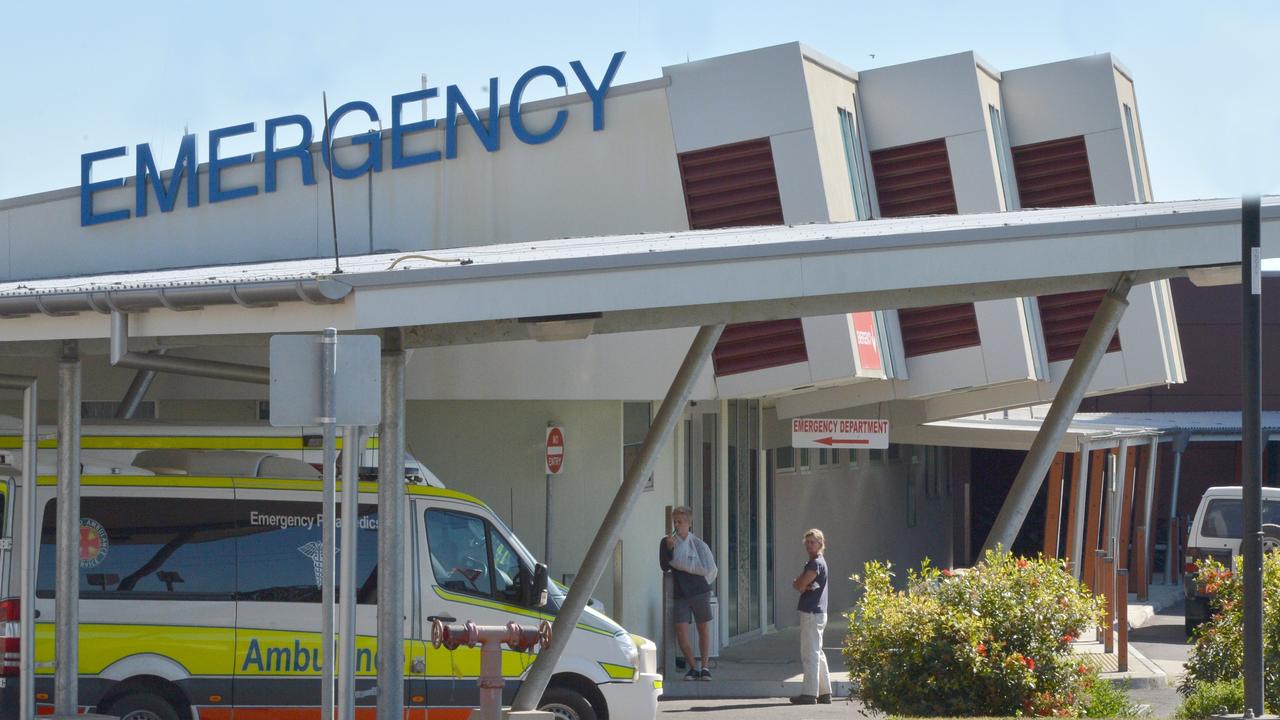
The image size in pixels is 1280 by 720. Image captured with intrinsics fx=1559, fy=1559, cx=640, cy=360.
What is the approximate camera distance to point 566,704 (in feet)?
36.8

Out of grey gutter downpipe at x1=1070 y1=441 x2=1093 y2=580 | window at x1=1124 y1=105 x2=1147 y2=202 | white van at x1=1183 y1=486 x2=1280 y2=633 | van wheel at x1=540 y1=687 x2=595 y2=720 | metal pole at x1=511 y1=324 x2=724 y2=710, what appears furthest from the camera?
grey gutter downpipe at x1=1070 y1=441 x2=1093 y2=580

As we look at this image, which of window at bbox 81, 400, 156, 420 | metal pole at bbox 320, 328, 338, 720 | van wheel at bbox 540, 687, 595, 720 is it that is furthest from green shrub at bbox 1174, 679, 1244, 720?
window at bbox 81, 400, 156, 420

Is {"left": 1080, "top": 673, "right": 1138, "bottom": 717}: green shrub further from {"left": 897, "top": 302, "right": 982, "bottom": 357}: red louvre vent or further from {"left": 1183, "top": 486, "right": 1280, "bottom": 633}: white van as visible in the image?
{"left": 1183, "top": 486, "right": 1280, "bottom": 633}: white van

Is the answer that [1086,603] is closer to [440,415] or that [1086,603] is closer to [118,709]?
[118,709]

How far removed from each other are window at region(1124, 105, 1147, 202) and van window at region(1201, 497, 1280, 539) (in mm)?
4040

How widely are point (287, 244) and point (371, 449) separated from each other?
24.5 ft

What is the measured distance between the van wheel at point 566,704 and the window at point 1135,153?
12.0m

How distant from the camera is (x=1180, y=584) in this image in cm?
2859

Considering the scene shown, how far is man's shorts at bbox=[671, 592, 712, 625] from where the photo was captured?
15773 mm

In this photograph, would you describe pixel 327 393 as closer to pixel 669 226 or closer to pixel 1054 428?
pixel 1054 428

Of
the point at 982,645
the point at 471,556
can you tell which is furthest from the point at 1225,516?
the point at 471,556

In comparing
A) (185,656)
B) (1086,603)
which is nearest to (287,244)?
(185,656)

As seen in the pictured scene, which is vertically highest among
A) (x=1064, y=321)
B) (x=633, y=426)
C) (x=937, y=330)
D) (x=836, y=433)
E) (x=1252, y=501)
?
(x=1064, y=321)

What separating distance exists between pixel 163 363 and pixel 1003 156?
12439 mm
